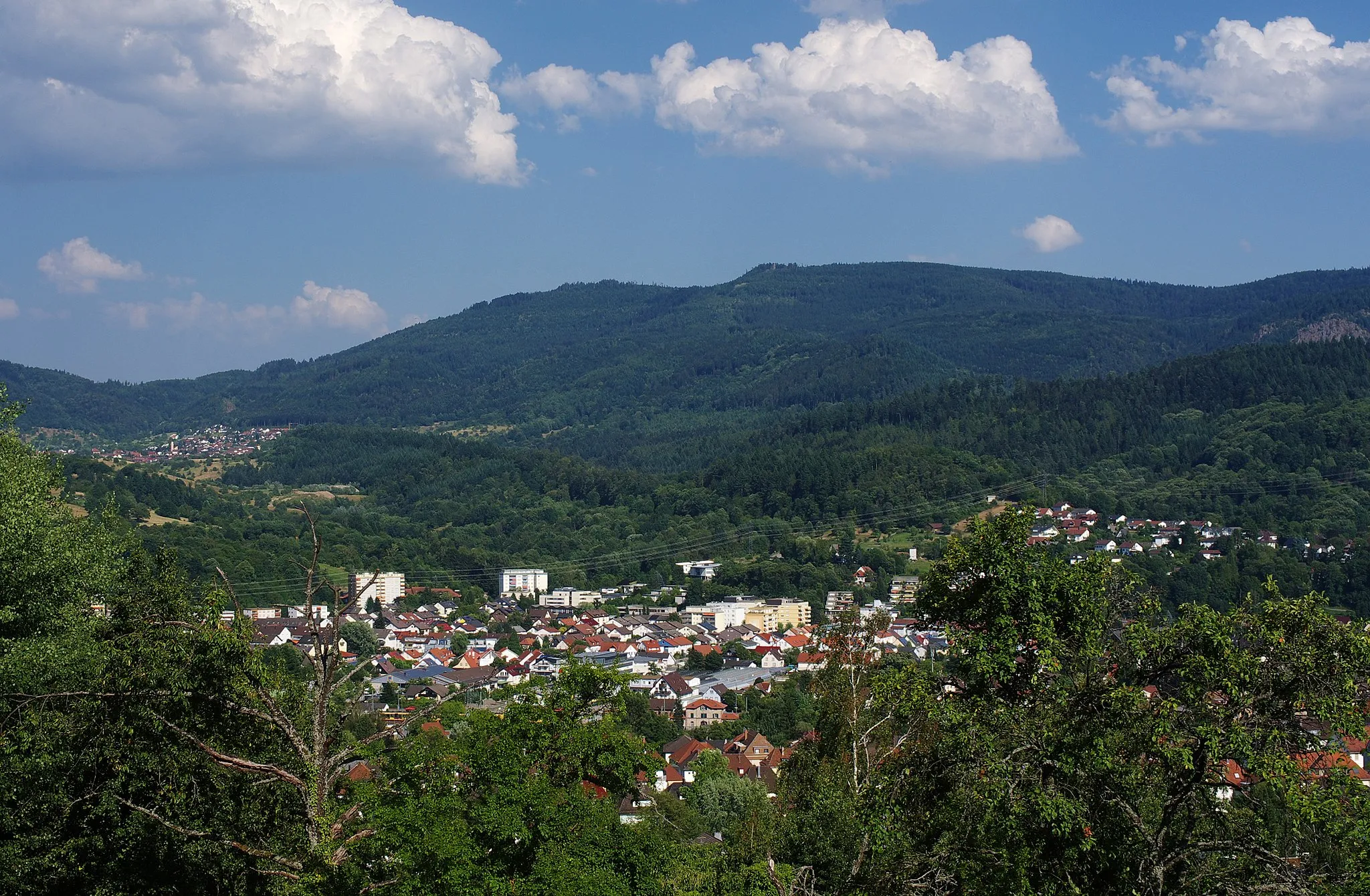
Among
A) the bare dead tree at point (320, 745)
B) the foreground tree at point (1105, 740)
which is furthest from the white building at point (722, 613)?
the bare dead tree at point (320, 745)

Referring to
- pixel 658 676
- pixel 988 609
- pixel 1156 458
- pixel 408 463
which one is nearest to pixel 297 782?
pixel 988 609

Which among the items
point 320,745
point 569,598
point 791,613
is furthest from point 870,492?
point 320,745

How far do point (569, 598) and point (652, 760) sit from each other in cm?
7787

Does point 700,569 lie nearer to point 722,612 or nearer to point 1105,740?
point 722,612

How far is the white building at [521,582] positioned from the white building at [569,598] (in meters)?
1.62

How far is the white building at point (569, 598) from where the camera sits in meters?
91.9

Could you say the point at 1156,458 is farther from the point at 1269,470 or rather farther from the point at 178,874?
the point at 178,874

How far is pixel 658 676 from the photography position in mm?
62719

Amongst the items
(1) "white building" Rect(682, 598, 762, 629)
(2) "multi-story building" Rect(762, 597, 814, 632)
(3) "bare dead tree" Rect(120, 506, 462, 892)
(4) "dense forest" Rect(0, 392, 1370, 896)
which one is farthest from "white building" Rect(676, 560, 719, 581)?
(3) "bare dead tree" Rect(120, 506, 462, 892)

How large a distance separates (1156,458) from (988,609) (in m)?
112

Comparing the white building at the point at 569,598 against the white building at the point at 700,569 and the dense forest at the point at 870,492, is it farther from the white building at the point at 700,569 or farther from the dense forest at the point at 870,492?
the white building at the point at 700,569

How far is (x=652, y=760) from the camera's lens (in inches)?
615

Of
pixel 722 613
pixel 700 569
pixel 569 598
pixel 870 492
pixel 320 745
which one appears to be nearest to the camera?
pixel 320 745

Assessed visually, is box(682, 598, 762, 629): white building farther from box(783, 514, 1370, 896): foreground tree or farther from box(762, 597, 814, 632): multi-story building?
box(783, 514, 1370, 896): foreground tree
